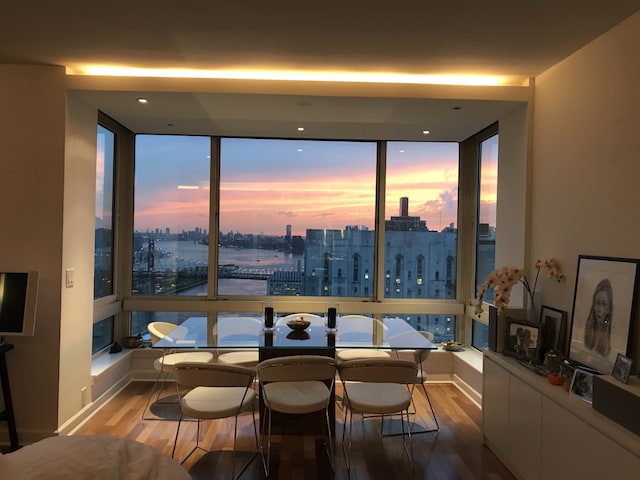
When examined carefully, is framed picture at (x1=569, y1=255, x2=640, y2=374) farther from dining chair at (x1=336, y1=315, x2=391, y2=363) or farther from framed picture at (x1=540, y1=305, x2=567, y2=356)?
dining chair at (x1=336, y1=315, x2=391, y2=363)

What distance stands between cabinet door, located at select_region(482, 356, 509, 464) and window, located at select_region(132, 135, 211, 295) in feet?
10.9

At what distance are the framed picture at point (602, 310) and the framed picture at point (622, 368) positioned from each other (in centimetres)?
14

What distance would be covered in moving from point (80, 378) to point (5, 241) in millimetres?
1288

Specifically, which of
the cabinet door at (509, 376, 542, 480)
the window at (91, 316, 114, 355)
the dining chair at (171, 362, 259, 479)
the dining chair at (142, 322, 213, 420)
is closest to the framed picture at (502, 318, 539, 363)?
the cabinet door at (509, 376, 542, 480)

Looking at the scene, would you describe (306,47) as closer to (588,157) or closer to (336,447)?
(588,157)

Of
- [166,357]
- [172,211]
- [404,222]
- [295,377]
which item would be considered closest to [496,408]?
[295,377]

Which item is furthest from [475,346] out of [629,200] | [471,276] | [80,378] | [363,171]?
[80,378]

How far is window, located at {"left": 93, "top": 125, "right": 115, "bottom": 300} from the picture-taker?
4566 millimetres

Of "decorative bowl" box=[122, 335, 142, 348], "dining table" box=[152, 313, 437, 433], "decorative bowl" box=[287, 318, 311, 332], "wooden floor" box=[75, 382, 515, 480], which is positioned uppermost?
"decorative bowl" box=[287, 318, 311, 332]

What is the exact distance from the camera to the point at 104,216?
475 centimetres

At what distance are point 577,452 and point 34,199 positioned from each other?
400cm

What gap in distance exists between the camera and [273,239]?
5359mm

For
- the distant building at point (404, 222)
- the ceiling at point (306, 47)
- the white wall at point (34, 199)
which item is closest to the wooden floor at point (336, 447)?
the white wall at point (34, 199)

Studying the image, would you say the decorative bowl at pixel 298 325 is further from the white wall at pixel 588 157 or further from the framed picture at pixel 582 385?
the framed picture at pixel 582 385
